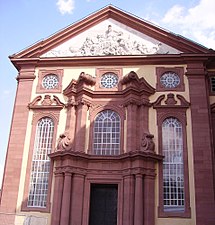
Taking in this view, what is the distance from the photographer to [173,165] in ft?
55.3

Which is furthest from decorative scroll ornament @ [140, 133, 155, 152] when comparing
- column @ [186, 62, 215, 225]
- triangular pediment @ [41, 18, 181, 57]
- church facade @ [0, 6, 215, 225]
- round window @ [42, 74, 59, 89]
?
round window @ [42, 74, 59, 89]

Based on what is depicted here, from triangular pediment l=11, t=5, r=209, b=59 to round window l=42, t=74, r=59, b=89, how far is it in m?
1.42

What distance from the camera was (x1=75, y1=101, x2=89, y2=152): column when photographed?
1741cm

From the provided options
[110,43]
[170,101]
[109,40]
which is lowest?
[170,101]

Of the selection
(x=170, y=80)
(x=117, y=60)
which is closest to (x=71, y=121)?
(x=117, y=60)

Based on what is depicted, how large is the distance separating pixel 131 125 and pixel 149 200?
3.90 meters

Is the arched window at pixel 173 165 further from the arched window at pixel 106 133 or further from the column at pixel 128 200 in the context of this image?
the arched window at pixel 106 133

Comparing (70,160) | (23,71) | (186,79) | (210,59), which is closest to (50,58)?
(23,71)

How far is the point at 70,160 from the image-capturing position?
16.6 metres

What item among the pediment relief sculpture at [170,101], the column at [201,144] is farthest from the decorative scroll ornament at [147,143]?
the column at [201,144]

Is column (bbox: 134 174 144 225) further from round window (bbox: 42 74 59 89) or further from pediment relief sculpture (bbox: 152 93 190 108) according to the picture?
round window (bbox: 42 74 59 89)

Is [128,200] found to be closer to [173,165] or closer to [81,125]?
[173,165]

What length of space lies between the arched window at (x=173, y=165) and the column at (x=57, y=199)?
5.06 meters

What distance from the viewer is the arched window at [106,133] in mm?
17578
